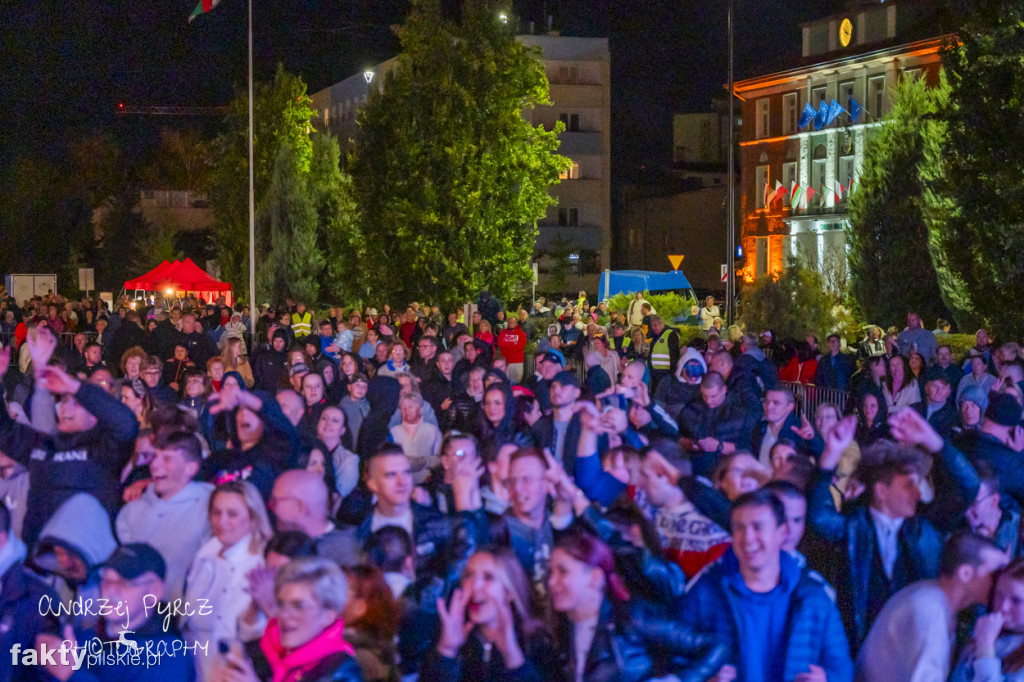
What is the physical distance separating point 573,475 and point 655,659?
8.88 feet

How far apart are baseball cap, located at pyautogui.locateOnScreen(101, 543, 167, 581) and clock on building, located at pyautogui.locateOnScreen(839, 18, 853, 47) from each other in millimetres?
51625

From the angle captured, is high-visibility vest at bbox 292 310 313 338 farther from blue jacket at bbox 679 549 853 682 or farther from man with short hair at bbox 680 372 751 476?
blue jacket at bbox 679 549 853 682

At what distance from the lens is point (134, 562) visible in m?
4.52

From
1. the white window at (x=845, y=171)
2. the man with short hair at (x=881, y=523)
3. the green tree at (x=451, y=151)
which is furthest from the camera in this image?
the white window at (x=845, y=171)

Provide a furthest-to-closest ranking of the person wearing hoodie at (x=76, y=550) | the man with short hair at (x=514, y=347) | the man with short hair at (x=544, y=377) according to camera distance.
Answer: the man with short hair at (x=514, y=347) → the man with short hair at (x=544, y=377) → the person wearing hoodie at (x=76, y=550)

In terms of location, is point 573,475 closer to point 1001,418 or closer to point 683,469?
point 683,469

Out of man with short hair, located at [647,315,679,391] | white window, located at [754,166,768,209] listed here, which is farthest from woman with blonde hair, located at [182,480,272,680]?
white window, located at [754,166,768,209]

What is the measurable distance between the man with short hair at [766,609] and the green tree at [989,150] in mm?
15329

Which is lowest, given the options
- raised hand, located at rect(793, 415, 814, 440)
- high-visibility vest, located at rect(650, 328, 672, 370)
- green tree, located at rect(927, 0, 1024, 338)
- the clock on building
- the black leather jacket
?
the black leather jacket

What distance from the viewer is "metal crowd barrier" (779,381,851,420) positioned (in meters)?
14.5

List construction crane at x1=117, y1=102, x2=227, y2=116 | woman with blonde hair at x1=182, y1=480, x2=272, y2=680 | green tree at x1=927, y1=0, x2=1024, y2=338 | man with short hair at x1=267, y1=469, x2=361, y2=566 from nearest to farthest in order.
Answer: woman with blonde hair at x1=182, y1=480, x2=272, y2=680, man with short hair at x1=267, y1=469, x2=361, y2=566, green tree at x1=927, y1=0, x2=1024, y2=338, construction crane at x1=117, y1=102, x2=227, y2=116

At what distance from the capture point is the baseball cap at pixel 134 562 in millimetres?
4461

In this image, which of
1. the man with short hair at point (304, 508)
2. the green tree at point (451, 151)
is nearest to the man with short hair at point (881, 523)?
the man with short hair at point (304, 508)

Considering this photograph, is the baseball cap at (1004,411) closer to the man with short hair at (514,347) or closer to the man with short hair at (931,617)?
the man with short hair at (931,617)
